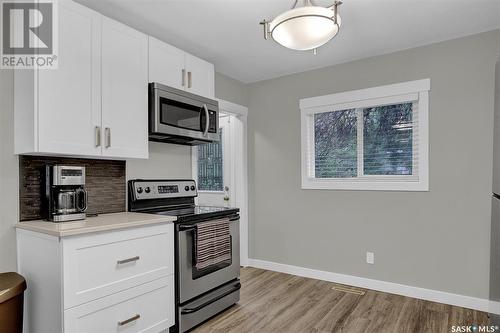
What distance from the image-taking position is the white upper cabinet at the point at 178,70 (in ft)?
8.34

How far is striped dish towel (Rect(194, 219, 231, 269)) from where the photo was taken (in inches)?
94.0

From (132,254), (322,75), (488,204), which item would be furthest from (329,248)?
(132,254)

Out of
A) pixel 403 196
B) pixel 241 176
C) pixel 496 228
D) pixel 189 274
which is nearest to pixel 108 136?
pixel 189 274

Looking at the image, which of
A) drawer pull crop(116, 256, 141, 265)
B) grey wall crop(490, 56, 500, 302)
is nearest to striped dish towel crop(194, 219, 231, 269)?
drawer pull crop(116, 256, 141, 265)

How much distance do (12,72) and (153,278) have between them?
1684 millimetres

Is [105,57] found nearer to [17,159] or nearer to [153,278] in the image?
[17,159]

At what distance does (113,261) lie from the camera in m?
1.89

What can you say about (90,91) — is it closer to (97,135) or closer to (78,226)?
(97,135)

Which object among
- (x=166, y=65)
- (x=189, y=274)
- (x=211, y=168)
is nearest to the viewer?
(x=189, y=274)

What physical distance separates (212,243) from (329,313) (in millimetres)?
1221

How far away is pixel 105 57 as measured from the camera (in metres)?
2.17

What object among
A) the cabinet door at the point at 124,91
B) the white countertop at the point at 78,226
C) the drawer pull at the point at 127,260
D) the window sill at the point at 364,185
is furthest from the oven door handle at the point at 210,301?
the window sill at the point at 364,185

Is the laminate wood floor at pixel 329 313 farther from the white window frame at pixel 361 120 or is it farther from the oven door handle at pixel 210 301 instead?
the white window frame at pixel 361 120

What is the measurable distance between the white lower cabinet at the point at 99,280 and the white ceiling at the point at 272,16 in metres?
1.66
